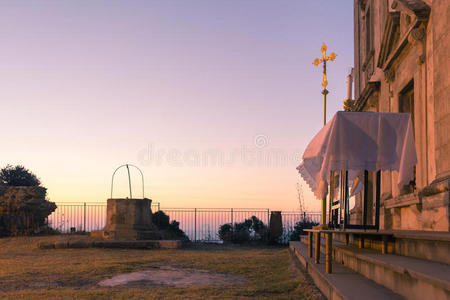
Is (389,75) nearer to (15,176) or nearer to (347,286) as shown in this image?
(347,286)

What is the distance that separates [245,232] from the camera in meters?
22.1

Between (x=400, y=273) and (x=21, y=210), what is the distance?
21.3m

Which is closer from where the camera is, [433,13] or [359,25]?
[433,13]

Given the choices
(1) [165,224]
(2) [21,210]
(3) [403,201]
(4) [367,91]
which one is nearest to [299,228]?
(1) [165,224]

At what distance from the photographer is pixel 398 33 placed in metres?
10.4

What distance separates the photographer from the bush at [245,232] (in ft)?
72.0

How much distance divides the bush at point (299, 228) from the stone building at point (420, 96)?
8.49 meters

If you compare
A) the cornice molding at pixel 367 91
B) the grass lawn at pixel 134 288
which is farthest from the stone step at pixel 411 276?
the cornice molding at pixel 367 91

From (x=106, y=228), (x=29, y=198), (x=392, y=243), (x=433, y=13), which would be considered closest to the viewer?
(x=392, y=243)

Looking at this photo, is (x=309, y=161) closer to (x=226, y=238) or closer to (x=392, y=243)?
(x=392, y=243)

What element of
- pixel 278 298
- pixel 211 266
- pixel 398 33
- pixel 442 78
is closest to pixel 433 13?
pixel 442 78

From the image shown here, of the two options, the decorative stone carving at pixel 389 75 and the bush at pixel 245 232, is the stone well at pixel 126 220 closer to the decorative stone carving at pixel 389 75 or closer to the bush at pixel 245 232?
the bush at pixel 245 232

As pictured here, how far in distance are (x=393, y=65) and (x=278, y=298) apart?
23.5 ft

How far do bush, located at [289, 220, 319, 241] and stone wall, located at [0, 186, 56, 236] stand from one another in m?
12.5
